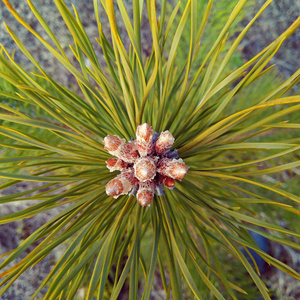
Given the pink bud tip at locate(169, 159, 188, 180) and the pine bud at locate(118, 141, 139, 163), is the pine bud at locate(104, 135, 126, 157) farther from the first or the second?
the pink bud tip at locate(169, 159, 188, 180)

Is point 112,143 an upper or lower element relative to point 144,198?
upper

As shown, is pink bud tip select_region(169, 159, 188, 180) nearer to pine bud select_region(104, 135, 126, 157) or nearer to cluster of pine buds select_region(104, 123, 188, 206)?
cluster of pine buds select_region(104, 123, 188, 206)

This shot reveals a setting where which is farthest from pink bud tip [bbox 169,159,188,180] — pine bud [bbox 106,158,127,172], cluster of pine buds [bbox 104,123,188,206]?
pine bud [bbox 106,158,127,172]

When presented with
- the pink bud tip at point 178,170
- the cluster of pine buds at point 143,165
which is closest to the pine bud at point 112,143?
the cluster of pine buds at point 143,165

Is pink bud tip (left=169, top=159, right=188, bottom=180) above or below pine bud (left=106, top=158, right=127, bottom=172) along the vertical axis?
below

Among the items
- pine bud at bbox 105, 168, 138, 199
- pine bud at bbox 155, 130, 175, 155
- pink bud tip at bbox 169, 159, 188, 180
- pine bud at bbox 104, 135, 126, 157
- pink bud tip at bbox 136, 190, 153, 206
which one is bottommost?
pink bud tip at bbox 136, 190, 153, 206

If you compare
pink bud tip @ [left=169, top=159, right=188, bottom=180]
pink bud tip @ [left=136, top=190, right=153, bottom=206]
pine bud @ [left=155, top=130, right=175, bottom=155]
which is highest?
pine bud @ [left=155, top=130, right=175, bottom=155]

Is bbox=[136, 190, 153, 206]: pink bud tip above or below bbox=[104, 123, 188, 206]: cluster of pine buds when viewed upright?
below

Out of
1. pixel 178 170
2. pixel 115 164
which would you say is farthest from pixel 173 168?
pixel 115 164

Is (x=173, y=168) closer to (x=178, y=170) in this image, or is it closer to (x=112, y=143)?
(x=178, y=170)
